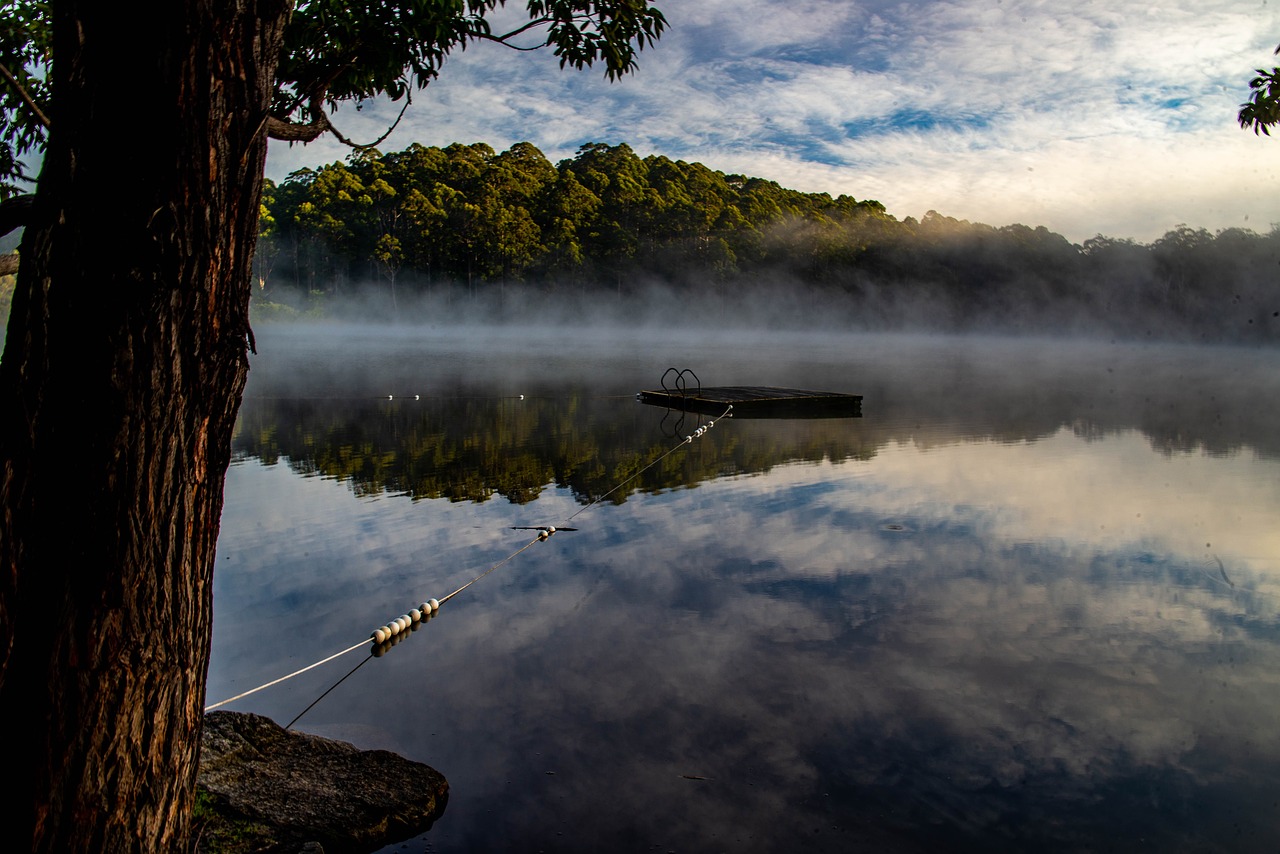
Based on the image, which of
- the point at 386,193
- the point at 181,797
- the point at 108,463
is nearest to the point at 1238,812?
the point at 181,797

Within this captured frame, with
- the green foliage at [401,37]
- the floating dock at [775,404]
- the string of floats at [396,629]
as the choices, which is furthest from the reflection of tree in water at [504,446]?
the green foliage at [401,37]

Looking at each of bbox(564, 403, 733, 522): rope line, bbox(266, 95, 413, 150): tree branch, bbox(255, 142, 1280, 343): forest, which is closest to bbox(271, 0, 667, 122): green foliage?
bbox(266, 95, 413, 150): tree branch

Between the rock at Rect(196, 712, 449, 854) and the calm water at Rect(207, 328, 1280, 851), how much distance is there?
7.0 inches

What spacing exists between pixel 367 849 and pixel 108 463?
1.83m

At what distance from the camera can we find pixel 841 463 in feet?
43.1

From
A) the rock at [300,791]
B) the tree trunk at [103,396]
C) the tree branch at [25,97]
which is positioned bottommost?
the rock at [300,791]

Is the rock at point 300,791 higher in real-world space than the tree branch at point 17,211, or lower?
lower

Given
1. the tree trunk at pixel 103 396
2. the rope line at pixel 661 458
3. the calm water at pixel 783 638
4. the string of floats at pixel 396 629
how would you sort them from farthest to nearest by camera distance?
the rope line at pixel 661 458 → the string of floats at pixel 396 629 → the calm water at pixel 783 638 → the tree trunk at pixel 103 396

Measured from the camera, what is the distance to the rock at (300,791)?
11.4 feet

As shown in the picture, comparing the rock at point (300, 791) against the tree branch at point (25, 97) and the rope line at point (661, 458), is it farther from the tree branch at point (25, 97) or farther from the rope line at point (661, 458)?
the rope line at point (661, 458)

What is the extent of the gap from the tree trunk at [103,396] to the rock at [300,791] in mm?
898

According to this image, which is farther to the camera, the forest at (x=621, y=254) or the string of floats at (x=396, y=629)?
the forest at (x=621, y=254)

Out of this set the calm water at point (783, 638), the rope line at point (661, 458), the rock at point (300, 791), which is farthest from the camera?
the rope line at point (661, 458)

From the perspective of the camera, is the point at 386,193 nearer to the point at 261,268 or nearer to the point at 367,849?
the point at 261,268
